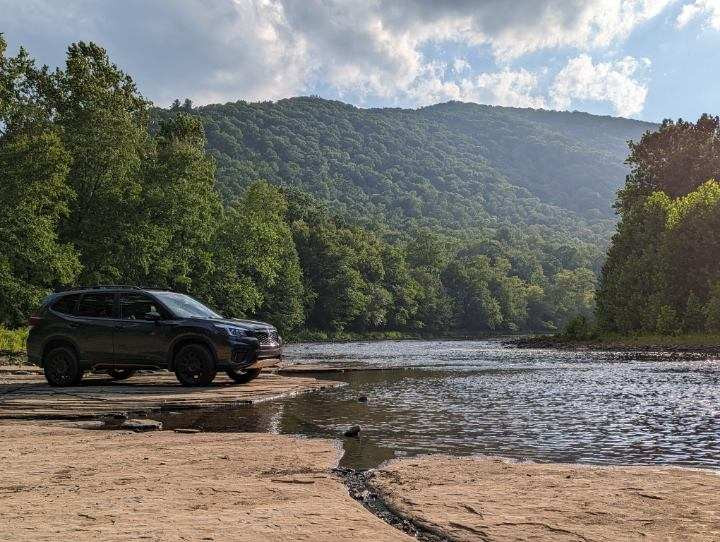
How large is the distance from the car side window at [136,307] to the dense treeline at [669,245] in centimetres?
4203

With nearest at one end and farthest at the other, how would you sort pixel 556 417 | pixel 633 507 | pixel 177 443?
pixel 633 507 → pixel 177 443 → pixel 556 417

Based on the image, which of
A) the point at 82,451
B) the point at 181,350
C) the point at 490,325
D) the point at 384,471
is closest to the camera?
the point at 384,471

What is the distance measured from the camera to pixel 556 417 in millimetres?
10312

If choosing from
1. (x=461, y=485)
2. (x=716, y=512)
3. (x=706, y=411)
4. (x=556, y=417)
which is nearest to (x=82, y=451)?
(x=461, y=485)

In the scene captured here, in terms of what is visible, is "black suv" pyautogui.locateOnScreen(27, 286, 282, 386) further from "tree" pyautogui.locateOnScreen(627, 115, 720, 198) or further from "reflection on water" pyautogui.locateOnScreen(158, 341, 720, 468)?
"tree" pyautogui.locateOnScreen(627, 115, 720, 198)

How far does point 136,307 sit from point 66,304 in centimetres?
159

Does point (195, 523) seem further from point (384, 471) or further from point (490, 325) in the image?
point (490, 325)

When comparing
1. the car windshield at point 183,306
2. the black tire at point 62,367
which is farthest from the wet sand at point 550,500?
the black tire at point 62,367

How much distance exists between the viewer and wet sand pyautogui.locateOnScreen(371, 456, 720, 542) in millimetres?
4070

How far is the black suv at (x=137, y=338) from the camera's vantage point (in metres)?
14.2

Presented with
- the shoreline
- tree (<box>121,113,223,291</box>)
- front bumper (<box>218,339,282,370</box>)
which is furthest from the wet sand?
tree (<box>121,113,223,291</box>)

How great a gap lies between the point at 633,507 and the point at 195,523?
285 centimetres

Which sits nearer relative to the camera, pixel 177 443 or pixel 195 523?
pixel 195 523

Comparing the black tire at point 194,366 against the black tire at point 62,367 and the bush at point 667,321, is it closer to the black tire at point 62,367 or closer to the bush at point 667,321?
the black tire at point 62,367
